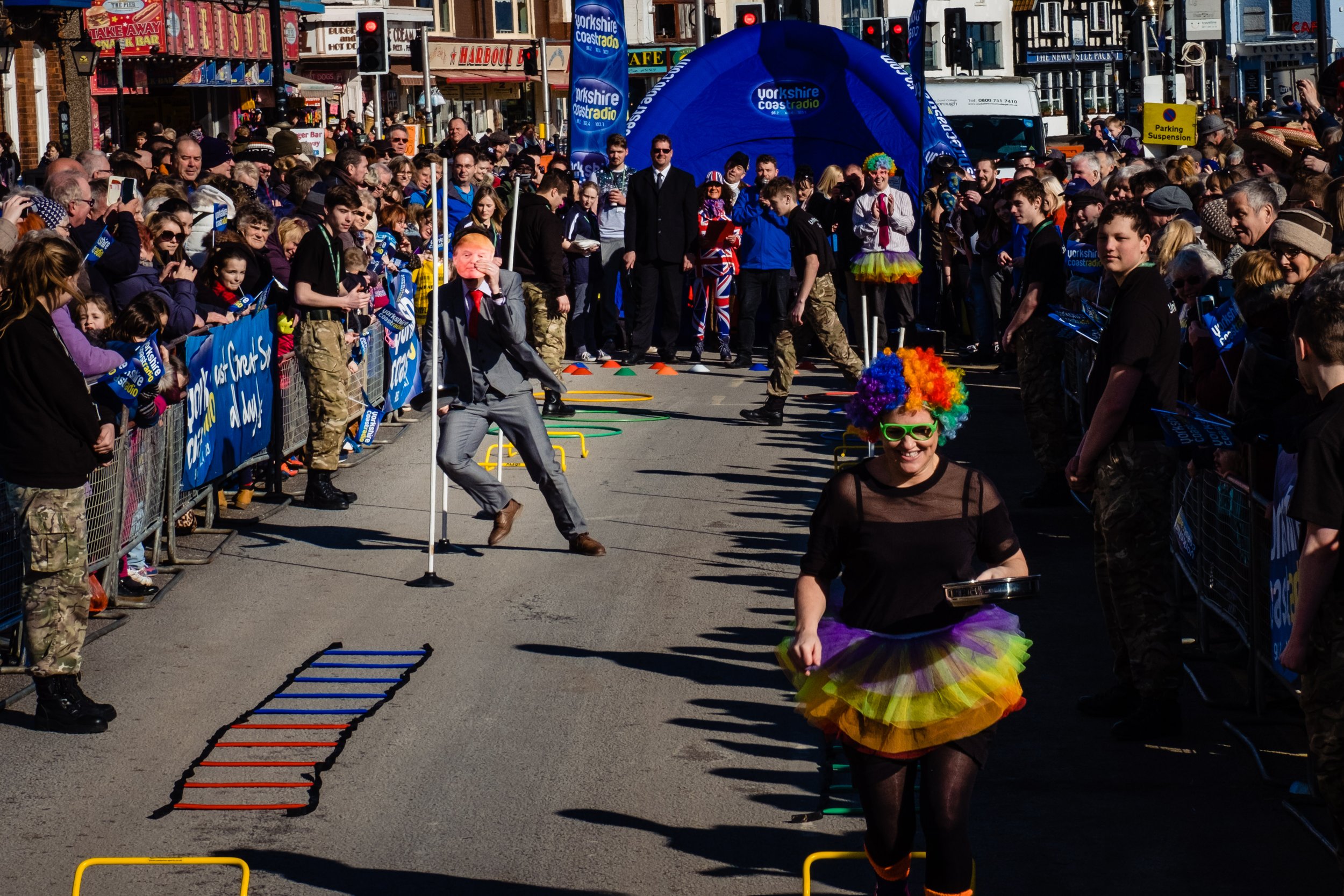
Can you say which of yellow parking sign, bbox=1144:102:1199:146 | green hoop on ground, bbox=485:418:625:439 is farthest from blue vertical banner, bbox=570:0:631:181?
green hoop on ground, bbox=485:418:625:439

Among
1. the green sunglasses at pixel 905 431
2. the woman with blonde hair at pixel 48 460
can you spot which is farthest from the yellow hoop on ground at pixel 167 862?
the green sunglasses at pixel 905 431

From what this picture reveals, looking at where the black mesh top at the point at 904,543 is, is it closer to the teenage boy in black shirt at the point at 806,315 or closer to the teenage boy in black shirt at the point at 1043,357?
the teenage boy in black shirt at the point at 1043,357

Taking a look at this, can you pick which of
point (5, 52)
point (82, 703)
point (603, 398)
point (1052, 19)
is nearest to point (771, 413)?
point (603, 398)

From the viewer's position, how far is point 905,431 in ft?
17.5

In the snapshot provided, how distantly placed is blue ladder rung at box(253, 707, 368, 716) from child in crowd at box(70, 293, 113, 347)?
8.89ft

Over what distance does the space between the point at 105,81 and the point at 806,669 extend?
37.5m

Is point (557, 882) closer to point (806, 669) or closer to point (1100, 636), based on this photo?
point (806, 669)

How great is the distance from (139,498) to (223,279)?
2677mm

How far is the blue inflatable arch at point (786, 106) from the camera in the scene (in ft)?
76.6

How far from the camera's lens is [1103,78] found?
102 m

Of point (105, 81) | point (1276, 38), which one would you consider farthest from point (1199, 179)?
point (1276, 38)

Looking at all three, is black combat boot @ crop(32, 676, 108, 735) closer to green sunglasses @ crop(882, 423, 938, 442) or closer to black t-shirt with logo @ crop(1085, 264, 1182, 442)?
green sunglasses @ crop(882, 423, 938, 442)

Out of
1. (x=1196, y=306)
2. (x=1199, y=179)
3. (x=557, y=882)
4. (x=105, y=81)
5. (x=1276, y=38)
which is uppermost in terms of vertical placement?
(x=1276, y=38)

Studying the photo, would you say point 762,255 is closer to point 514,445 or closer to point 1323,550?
point 514,445
